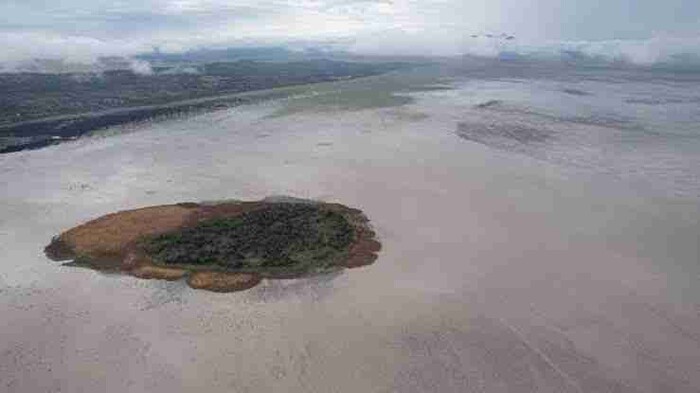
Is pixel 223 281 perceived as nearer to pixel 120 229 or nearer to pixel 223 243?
pixel 223 243

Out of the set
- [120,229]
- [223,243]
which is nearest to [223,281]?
[223,243]

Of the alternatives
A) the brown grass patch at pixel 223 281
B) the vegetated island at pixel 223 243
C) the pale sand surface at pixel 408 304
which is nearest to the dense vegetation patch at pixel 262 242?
the vegetated island at pixel 223 243

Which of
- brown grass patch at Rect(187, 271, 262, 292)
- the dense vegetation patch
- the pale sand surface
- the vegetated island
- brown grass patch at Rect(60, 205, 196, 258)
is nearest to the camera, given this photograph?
the pale sand surface

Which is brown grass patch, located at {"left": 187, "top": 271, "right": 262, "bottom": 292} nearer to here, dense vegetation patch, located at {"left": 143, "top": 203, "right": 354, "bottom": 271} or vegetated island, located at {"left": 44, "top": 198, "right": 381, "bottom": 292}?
vegetated island, located at {"left": 44, "top": 198, "right": 381, "bottom": 292}

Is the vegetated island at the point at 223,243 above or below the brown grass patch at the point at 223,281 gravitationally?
above

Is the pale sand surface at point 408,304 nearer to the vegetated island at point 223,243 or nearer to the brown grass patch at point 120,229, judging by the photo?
the vegetated island at point 223,243

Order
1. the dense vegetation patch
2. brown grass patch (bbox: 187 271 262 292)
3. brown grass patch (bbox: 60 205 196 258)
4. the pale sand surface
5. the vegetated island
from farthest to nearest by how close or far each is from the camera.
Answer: brown grass patch (bbox: 60 205 196 258) < the dense vegetation patch < the vegetated island < brown grass patch (bbox: 187 271 262 292) < the pale sand surface

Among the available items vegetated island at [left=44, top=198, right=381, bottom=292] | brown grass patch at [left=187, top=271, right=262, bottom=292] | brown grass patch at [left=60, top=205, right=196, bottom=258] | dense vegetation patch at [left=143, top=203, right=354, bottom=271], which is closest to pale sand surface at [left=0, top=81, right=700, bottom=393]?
brown grass patch at [left=187, top=271, right=262, bottom=292]
